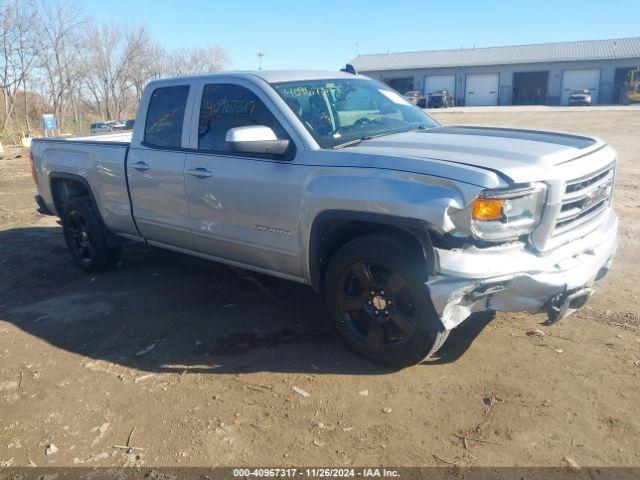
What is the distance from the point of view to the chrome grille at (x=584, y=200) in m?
3.35

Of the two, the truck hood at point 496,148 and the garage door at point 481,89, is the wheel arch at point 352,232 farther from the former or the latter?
the garage door at point 481,89

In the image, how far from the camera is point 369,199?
3371mm

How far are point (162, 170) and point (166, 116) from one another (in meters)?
0.53

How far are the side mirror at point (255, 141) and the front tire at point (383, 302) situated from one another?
859 mm

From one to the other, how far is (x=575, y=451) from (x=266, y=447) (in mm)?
1620

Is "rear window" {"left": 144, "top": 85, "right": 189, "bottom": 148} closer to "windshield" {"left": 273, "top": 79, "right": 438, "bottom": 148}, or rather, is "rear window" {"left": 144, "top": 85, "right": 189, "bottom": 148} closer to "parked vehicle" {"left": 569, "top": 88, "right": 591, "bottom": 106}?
"windshield" {"left": 273, "top": 79, "right": 438, "bottom": 148}

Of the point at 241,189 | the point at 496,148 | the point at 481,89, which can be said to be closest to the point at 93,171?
the point at 241,189

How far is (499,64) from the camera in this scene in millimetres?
60406

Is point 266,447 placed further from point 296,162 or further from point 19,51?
point 19,51

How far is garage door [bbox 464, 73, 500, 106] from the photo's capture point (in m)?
61.1

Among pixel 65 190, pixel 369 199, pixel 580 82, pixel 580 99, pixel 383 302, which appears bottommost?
pixel 580 99

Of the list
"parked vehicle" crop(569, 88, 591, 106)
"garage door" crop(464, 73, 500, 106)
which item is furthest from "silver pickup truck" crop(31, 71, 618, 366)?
"garage door" crop(464, 73, 500, 106)

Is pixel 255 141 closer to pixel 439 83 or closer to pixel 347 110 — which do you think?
pixel 347 110

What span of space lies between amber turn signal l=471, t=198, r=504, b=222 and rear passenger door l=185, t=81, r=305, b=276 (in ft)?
4.09
